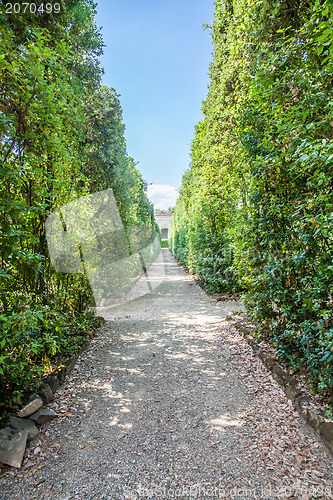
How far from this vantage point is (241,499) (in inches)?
70.5

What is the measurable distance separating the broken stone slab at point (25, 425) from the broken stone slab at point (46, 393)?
35 centimetres

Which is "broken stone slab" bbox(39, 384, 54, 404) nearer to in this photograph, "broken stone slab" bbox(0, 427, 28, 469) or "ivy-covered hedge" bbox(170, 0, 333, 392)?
"broken stone slab" bbox(0, 427, 28, 469)

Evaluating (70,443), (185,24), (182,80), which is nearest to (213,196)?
(182,80)

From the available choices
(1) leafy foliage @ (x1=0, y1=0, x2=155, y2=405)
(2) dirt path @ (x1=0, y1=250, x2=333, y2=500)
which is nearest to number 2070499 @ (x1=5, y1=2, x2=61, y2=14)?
(1) leafy foliage @ (x1=0, y1=0, x2=155, y2=405)

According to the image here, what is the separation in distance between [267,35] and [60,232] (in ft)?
13.8

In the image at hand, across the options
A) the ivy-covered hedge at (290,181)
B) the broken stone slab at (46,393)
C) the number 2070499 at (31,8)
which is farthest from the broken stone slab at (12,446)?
the number 2070499 at (31,8)

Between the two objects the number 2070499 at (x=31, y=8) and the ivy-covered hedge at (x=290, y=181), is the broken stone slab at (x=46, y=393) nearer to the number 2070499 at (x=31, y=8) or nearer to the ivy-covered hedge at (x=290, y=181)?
the ivy-covered hedge at (x=290, y=181)

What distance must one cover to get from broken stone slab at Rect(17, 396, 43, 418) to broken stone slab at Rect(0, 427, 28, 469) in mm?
249

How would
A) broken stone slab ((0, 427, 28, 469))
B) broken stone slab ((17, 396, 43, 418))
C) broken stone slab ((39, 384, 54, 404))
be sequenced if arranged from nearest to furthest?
broken stone slab ((0, 427, 28, 469)) < broken stone slab ((17, 396, 43, 418)) < broken stone slab ((39, 384, 54, 404))

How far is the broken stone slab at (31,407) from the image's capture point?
251 cm

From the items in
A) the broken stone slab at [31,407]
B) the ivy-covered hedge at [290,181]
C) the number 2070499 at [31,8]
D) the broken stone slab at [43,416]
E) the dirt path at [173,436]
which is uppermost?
the number 2070499 at [31,8]

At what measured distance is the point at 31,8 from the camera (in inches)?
115

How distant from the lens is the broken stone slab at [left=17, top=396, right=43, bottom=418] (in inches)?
98.7

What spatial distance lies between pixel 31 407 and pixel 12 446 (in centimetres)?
45
